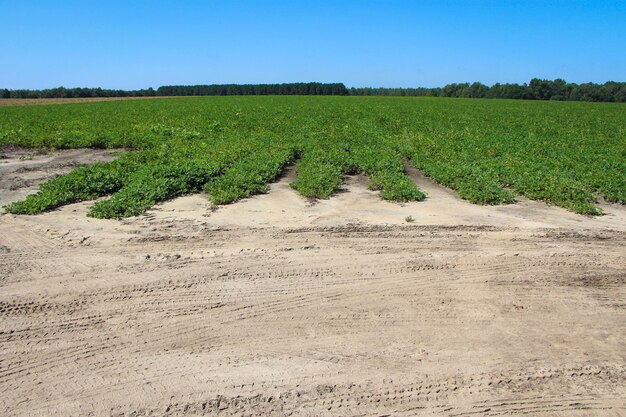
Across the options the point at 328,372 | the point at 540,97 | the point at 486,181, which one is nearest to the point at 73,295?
the point at 328,372

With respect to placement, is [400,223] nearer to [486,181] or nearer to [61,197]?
[486,181]

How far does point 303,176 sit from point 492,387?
25.5 feet

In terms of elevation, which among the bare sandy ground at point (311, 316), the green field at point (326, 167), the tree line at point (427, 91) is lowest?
the bare sandy ground at point (311, 316)

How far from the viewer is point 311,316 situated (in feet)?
17.1

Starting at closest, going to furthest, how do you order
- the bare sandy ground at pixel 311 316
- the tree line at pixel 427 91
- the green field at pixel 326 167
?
1. the bare sandy ground at pixel 311 316
2. the green field at pixel 326 167
3. the tree line at pixel 427 91

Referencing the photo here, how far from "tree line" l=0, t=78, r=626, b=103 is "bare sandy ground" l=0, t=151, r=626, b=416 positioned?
93.0 meters

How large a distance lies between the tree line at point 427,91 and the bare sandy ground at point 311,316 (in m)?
93.0

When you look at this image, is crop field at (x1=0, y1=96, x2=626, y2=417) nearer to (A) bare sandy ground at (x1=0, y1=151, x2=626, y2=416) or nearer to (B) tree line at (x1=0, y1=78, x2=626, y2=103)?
(A) bare sandy ground at (x1=0, y1=151, x2=626, y2=416)

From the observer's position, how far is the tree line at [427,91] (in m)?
86.9

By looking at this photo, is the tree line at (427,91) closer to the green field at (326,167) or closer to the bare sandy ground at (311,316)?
the green field at (326,167)

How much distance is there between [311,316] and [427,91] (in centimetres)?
11380

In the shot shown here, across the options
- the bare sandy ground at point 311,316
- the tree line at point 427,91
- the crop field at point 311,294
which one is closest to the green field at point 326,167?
the crop field at point 311,294

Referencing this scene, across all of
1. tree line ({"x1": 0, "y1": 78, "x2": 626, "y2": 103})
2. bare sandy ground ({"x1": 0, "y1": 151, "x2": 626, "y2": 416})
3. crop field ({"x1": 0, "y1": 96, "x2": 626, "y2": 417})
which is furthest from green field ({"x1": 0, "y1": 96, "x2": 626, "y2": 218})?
tree line ({"x1": 0, "y1": 78, "x2": 626, "y2": 103})

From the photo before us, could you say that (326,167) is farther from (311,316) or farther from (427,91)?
(427,91)
